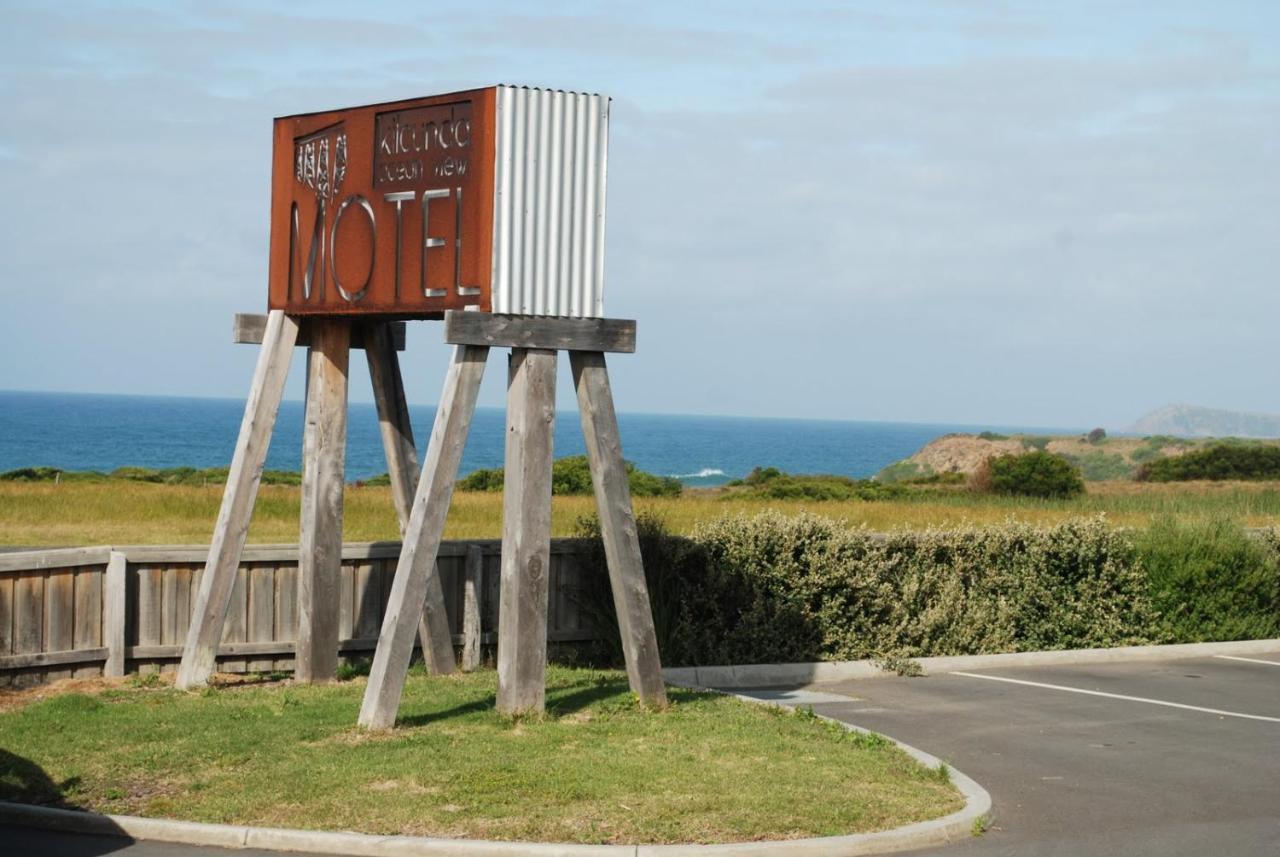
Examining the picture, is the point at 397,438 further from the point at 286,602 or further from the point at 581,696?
the point at 581,696

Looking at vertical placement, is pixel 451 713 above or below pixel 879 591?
below

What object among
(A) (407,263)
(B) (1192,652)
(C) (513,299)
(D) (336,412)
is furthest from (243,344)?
(B) (1192,652)

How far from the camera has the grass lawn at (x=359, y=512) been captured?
2827cm

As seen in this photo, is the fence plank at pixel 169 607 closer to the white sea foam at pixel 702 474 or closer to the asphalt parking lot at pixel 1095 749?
the asphalt parking lot at pixel 1095 749

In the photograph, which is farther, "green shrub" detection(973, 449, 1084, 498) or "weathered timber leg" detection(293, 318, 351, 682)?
"green shrub" detection(973, 449, 1084, 498)

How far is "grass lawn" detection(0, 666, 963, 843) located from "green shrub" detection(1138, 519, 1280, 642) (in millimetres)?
8112

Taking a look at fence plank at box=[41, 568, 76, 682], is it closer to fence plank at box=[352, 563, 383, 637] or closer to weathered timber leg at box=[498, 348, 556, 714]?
fence plank at box=[352, 563, 383, 637]

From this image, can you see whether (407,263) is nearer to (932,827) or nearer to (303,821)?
(303,821)

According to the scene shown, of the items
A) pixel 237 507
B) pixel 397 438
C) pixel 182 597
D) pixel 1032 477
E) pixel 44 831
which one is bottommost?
pixel 44 831

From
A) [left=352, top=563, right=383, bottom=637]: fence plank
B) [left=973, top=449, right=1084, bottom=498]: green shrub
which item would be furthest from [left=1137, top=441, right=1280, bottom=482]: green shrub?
[left=352, top=563, right=383, bottom=637]: fence plank

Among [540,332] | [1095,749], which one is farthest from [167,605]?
[1095,749]

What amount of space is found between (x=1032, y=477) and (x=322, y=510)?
43944 millimetres

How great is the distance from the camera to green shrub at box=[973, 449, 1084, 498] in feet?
175

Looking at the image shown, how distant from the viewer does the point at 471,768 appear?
9641 millimetres
